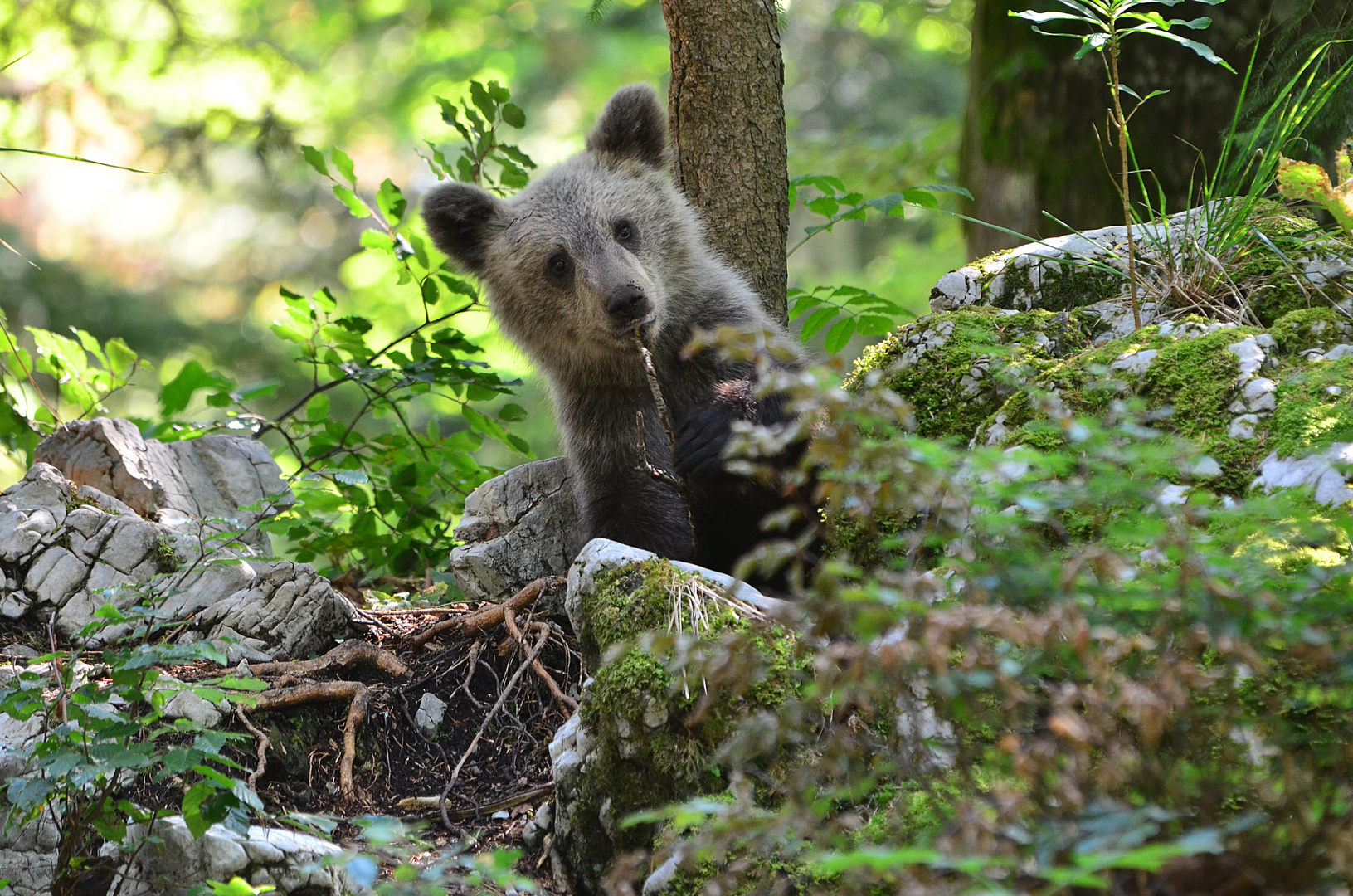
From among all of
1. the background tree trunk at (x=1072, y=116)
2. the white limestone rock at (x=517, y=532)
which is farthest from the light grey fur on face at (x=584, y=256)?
the background tree trunk at (x=1072, y=116)

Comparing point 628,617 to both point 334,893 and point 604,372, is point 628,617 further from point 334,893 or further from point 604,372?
point 604,372

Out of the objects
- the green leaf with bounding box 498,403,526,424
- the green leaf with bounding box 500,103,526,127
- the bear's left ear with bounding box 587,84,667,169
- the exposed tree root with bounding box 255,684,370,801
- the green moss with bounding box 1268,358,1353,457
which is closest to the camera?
the green moss with bounding box 1268,358,1353,457

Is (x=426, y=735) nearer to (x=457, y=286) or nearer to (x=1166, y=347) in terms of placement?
(x=1166, y=347)

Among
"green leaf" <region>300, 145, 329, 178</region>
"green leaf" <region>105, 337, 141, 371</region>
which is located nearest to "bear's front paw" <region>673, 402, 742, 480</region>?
"green leaf" <region>300, 145, 329, 178</region>

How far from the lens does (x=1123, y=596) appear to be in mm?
1276

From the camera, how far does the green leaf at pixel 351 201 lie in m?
4.71

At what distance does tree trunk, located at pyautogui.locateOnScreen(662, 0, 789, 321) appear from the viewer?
442cm

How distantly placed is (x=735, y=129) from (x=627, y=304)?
1.22 meters

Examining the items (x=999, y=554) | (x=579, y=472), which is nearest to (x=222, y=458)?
(x=579, y=472)

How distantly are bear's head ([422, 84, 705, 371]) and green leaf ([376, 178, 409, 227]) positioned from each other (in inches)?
14.9

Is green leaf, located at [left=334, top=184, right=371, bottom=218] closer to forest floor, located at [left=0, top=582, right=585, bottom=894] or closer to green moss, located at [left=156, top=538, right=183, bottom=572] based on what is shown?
green moss, located at [left=156, top=538, right=183, bottom=572]

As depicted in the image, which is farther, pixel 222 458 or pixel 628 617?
pixel 222 458

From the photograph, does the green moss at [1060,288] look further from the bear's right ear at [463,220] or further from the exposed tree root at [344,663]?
the exposed tree root at [344,663]

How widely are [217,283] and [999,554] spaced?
497 inches
